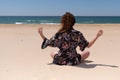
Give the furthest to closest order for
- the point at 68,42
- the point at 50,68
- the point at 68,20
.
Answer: the point at 68,42 < the point at 68,20 < the point at 50,68

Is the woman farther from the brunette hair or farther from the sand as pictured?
the sand

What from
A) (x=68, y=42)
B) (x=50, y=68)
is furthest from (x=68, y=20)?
(x=50, y=68)

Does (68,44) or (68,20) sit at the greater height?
(68,20)

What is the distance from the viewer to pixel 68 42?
6.01 m

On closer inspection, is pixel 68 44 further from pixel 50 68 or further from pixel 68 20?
pixel 50 68

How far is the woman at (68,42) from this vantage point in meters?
5.88

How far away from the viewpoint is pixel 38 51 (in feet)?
26.6

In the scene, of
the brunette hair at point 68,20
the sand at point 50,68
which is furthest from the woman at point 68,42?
the sand at point 50,68

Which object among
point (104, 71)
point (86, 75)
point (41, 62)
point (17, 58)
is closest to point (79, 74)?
point (86, 75)

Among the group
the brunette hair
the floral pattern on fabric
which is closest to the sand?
the floral pattern on fabric

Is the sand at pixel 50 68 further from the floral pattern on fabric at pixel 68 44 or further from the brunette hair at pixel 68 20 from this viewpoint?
the brunette hair at pixel 68 20

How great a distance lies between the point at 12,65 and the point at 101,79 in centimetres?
186

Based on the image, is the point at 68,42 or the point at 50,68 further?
the point at 68,42

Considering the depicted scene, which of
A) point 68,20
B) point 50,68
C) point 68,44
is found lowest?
point 50,68
